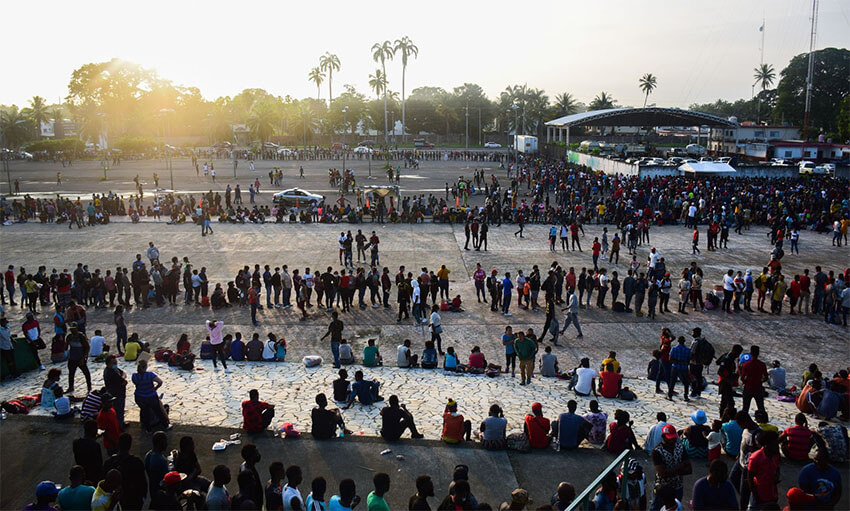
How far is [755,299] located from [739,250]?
682cm

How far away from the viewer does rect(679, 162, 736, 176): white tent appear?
3944cm

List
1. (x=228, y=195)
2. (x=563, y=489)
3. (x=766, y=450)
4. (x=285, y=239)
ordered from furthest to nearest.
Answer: (x=228, y=195) → (x=285, y=239) → (x=766, y=450) → (x=563, y=489)

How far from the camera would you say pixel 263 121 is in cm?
9588

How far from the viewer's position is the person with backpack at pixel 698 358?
36.8 ft

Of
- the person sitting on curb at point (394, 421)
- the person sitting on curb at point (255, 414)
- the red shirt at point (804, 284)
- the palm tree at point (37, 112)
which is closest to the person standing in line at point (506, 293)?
the red shirt at point (804, 284)

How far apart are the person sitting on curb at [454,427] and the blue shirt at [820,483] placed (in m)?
4.06

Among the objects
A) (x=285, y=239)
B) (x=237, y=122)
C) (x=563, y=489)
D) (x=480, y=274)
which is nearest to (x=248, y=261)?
(x=285, y=239)

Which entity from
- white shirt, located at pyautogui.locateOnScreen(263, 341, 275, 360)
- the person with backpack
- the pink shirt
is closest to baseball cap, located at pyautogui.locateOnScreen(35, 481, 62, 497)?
the pink shirt

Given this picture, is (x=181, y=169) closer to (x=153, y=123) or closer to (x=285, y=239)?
(x=285, y=239)

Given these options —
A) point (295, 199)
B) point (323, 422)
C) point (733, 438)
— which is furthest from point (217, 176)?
point (733, 438)

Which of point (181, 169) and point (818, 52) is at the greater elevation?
point (818, 52)

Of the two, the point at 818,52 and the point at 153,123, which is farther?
the point at 153,123

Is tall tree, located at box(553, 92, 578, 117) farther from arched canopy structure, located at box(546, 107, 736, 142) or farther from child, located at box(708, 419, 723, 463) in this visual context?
child, located at box(708, 419, 723, 463)

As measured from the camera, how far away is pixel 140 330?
15.8m
